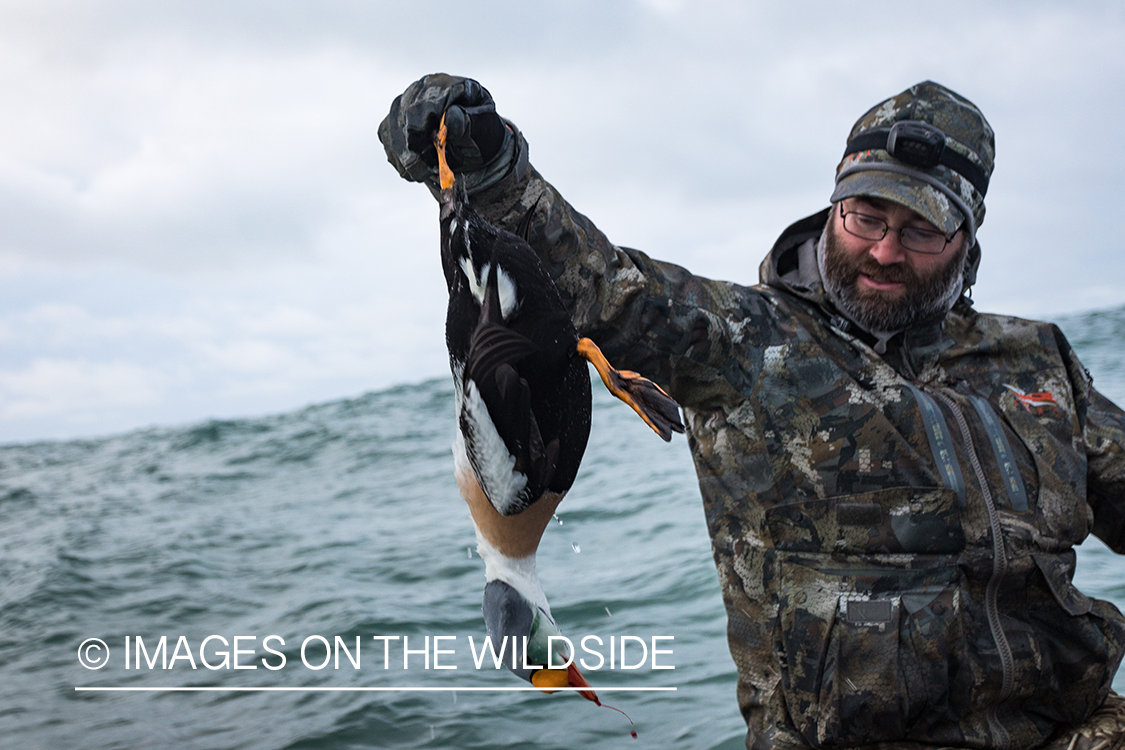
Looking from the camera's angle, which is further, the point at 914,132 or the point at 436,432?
the point at 436,432

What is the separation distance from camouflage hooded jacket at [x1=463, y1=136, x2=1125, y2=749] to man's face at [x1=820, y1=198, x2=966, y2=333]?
2.6 inches

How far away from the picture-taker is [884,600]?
83.7 inches

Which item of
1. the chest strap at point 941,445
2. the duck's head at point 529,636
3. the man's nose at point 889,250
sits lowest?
the duck's head at point 529,636

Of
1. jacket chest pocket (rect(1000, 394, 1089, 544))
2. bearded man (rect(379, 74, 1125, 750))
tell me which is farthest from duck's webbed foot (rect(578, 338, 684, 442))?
jacket chest pocket (rect(1000, 394, 1089, 544))

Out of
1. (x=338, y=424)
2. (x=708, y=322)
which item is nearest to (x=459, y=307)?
(x=708, y=322)

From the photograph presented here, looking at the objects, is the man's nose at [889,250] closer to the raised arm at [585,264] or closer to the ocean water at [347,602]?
the raised arm at [585,264]

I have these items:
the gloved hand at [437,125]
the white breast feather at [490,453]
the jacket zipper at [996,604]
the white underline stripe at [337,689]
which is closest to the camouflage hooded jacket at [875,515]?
the jacket zipper at [996,604]

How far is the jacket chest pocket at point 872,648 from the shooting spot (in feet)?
6.93

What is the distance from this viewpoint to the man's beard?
234 cm

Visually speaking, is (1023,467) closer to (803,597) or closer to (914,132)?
(803,597)

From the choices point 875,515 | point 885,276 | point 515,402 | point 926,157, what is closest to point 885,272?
point 885,276

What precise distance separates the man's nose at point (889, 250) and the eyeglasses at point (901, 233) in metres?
0.01

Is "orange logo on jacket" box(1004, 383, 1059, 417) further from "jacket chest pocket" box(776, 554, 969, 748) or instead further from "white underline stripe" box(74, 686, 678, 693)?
→ "white underline stripe" box(74, 686, 678, 693)

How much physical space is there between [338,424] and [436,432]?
11.7ft
